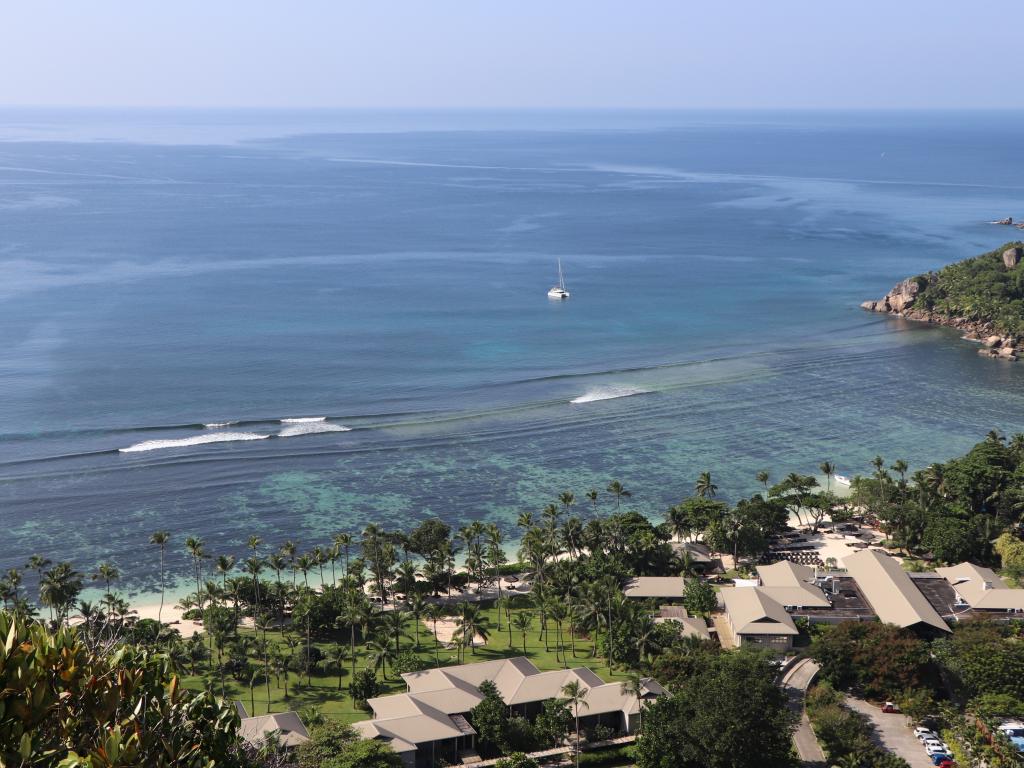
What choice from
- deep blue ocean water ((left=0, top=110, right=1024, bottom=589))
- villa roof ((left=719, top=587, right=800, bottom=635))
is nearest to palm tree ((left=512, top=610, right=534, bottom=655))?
villa roof ((left=719, top=587, right=800, bottom=635))

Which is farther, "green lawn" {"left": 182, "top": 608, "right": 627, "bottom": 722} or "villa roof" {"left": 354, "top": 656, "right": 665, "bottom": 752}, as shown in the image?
"green lawn" {"left": 182, "top": 608, "right": 627, "bottom": 722}

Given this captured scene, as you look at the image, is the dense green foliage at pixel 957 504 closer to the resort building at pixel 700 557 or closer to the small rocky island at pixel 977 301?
the resort building at pixel 700 557

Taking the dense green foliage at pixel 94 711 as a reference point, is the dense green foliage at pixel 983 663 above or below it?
below

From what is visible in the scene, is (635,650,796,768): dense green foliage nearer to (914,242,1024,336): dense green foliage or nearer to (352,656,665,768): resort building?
(352,656,665,768): resort building

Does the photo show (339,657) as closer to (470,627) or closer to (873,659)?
(470,627)

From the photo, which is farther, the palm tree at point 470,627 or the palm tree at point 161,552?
the palm tree at point 161,552

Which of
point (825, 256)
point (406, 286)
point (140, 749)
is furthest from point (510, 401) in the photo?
point (825, 256)

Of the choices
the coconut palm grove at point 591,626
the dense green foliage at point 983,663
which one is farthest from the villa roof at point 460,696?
the dense green foliage at point 983,663
